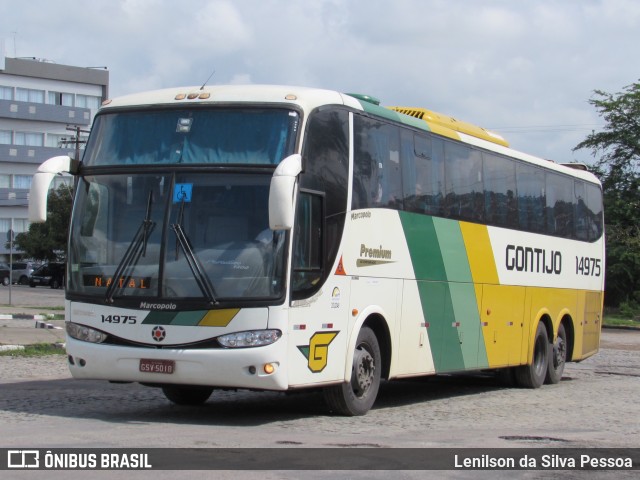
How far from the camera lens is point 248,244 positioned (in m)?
10.5

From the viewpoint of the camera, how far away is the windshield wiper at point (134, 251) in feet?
35.4

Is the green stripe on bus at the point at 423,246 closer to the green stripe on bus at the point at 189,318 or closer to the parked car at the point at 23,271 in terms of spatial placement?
the green stripe on bus at the point at 189,318

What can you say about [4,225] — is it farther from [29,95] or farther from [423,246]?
[423,246]

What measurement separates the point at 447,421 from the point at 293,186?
12.3 feet

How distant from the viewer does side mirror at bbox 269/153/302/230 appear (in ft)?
32.2

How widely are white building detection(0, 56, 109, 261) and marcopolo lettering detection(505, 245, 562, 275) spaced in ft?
239

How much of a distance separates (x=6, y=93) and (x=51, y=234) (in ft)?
62.6

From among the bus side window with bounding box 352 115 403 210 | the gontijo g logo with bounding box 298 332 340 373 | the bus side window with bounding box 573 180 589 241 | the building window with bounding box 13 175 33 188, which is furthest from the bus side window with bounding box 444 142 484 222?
the building window with bounding box 13 175 33 188

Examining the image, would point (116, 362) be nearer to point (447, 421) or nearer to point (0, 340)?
point (447, 421)

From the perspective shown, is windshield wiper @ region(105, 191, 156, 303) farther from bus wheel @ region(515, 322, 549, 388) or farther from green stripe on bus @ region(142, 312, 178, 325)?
bus wheel @ region(515, 322, 549, 388)

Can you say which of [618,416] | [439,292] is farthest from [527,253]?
[618,416]

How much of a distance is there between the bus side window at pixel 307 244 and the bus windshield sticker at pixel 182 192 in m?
1.13

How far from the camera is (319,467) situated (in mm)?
8242

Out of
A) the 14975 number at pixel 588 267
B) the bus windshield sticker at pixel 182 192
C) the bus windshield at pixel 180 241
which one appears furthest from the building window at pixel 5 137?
the bus windshield sticker at pixel 182 192
